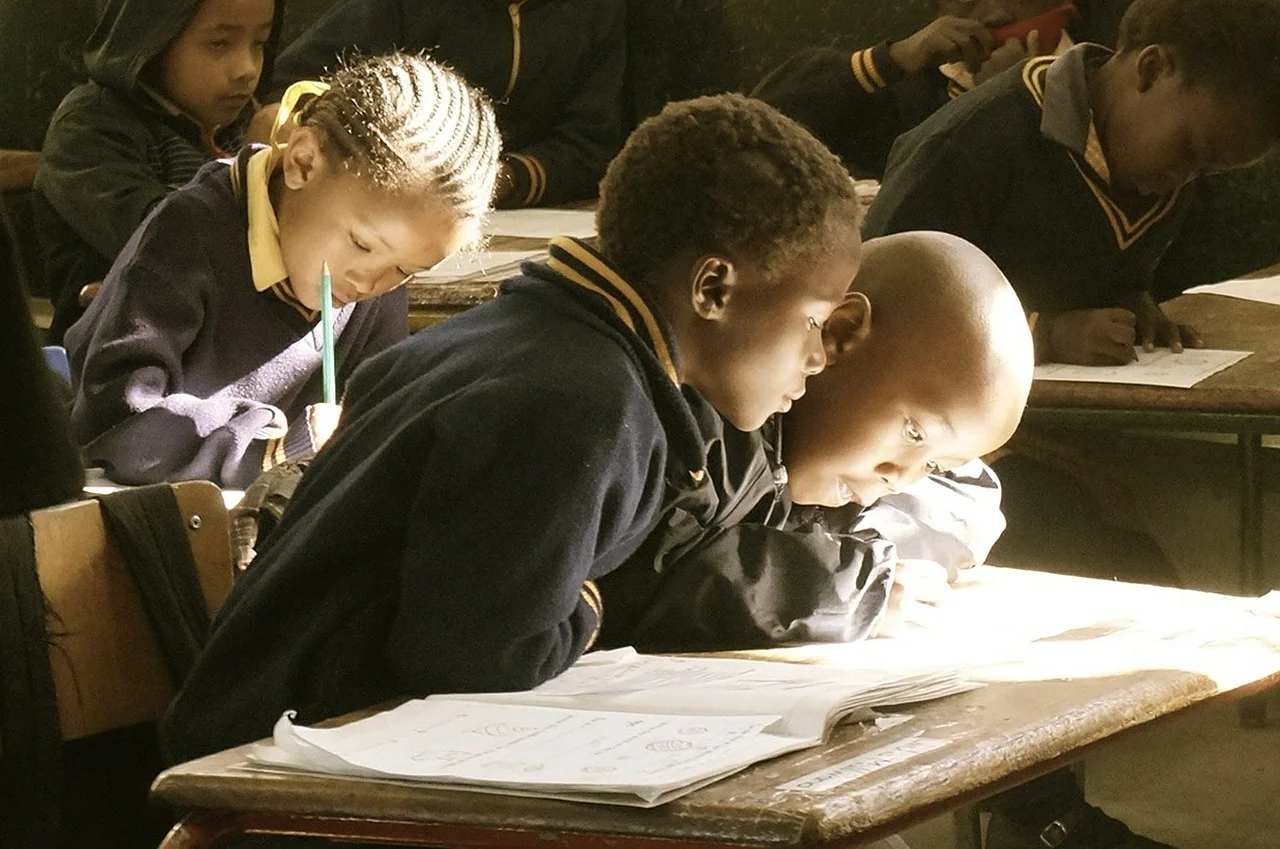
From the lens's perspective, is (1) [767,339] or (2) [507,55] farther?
(2) [507,55]

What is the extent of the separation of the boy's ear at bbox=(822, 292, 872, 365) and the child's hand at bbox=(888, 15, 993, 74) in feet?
5.92

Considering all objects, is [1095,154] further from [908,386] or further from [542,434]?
[542,434]

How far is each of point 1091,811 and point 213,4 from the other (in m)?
1.92

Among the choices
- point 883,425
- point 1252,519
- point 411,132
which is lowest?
point 1252,519

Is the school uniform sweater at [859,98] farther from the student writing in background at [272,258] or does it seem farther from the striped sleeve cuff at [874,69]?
the student writing in background at [272,258]

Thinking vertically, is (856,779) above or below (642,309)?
below

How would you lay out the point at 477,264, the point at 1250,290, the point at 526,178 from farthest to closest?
the point at 526,178 → the point at 1250,290 → the point at 477,264

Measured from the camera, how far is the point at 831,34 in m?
4.02

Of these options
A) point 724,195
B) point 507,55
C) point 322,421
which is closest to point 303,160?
point 322,421

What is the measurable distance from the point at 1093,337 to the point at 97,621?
1.46 meters

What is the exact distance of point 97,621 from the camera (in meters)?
1.44

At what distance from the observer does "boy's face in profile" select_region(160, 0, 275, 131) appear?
314 cm

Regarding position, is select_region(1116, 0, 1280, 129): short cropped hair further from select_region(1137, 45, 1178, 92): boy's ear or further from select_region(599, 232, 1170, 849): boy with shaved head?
select_region(599, 232, 1170, 849): boy with shaved head

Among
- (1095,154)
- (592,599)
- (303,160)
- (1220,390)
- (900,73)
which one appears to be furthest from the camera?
(900,73)
